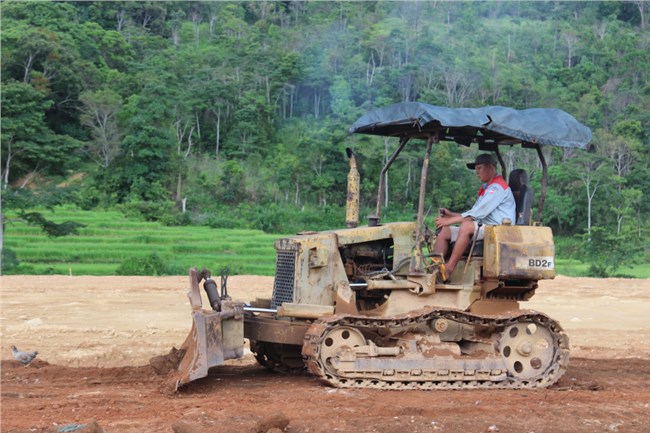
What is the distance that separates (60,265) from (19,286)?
7.40m

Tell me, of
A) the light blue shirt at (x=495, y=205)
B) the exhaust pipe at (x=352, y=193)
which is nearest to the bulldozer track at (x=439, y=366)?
the light blue shirt at (x=495, y=205)

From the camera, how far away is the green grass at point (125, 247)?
29031 millimetres

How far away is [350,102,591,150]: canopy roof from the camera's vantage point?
8.87 meters

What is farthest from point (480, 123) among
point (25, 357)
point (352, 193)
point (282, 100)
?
point (282, 100)

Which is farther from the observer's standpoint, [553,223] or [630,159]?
[630,159]

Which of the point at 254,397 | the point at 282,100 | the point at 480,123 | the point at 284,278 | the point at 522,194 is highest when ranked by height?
the point at 282,100

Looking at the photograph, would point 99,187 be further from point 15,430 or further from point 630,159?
point 15,430

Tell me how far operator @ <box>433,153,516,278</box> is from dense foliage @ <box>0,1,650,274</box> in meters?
25.6

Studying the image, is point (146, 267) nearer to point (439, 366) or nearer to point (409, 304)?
point (409, 304)

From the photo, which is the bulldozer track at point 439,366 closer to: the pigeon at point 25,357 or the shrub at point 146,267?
the pigeon at point 25,357

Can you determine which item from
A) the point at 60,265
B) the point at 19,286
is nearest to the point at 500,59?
the point at 60,265

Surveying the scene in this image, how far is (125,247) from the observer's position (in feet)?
104

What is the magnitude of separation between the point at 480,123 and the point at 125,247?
80.8ft

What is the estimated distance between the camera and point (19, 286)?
875 inches
